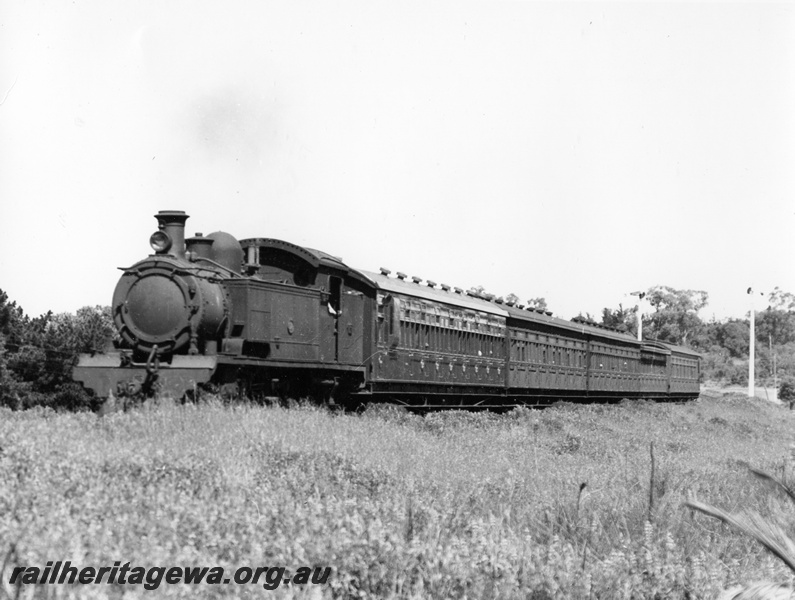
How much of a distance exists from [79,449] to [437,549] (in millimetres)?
3689

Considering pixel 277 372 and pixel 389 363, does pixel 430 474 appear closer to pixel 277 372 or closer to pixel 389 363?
pixel 277 372

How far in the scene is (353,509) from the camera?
21.5 ft

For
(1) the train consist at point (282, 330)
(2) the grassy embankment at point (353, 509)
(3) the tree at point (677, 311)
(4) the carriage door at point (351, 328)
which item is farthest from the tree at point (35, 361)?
(3) the tree at point (677, 311)

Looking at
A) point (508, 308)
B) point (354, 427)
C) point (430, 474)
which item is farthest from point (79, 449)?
point (508, 308)

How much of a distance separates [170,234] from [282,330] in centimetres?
225

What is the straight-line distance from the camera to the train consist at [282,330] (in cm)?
1314

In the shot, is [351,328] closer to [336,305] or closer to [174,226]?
[336,305]

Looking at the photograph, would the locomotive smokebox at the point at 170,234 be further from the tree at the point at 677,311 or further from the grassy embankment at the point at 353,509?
the tree at the point at 677,311

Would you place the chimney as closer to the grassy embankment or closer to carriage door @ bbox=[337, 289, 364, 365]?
the grassy embankment

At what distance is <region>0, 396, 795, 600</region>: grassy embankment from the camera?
512cm

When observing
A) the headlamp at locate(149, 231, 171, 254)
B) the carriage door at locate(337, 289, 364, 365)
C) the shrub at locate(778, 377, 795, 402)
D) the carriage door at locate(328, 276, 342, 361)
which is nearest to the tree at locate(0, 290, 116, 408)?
the carriage door at locate(337, 289, 364, 365)

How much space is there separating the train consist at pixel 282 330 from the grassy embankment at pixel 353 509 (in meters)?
1.58

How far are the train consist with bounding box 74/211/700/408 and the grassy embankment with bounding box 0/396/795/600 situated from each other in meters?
1.58

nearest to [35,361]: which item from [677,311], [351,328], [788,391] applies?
[351,328]
